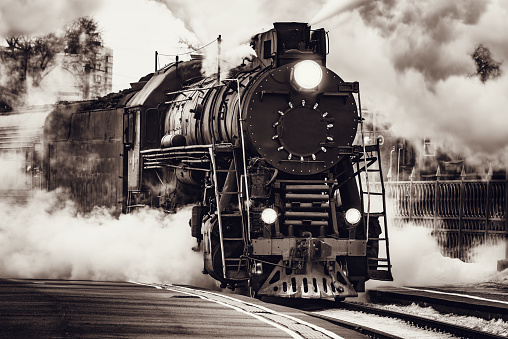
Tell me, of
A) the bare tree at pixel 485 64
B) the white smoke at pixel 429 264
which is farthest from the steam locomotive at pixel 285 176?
the white smoke at pixel 429 264

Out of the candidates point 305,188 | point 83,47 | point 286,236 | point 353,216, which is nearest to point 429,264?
point 353,216

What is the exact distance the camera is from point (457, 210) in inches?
912

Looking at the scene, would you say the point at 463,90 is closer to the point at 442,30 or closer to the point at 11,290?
the point at 442,30

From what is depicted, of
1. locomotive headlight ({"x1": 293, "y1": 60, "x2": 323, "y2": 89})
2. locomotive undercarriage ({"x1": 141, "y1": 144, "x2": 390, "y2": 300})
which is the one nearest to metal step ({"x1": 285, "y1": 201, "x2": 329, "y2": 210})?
locomotive undercarriage ({"x1": 141, "y1": 144, "x2": 390, "y2": 300})

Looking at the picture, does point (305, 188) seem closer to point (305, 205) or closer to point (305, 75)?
point (305, 205)

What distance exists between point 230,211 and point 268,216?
3.19 feet

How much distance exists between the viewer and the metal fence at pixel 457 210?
69.9ft

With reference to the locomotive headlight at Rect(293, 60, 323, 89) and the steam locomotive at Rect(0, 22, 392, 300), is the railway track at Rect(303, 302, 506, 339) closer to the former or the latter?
the steam locomotive at Rect(0, 22, 392, 300)

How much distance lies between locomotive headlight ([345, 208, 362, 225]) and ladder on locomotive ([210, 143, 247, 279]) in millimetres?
1565

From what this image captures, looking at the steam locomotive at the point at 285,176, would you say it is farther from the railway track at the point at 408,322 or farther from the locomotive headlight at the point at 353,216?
the railway track at the point at 408,322

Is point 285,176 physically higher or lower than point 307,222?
higher

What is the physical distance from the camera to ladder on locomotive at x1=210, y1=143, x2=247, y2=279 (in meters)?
15.0

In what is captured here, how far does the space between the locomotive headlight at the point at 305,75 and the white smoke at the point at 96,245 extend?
3.97 metres

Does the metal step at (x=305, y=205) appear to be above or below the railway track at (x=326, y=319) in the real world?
above
